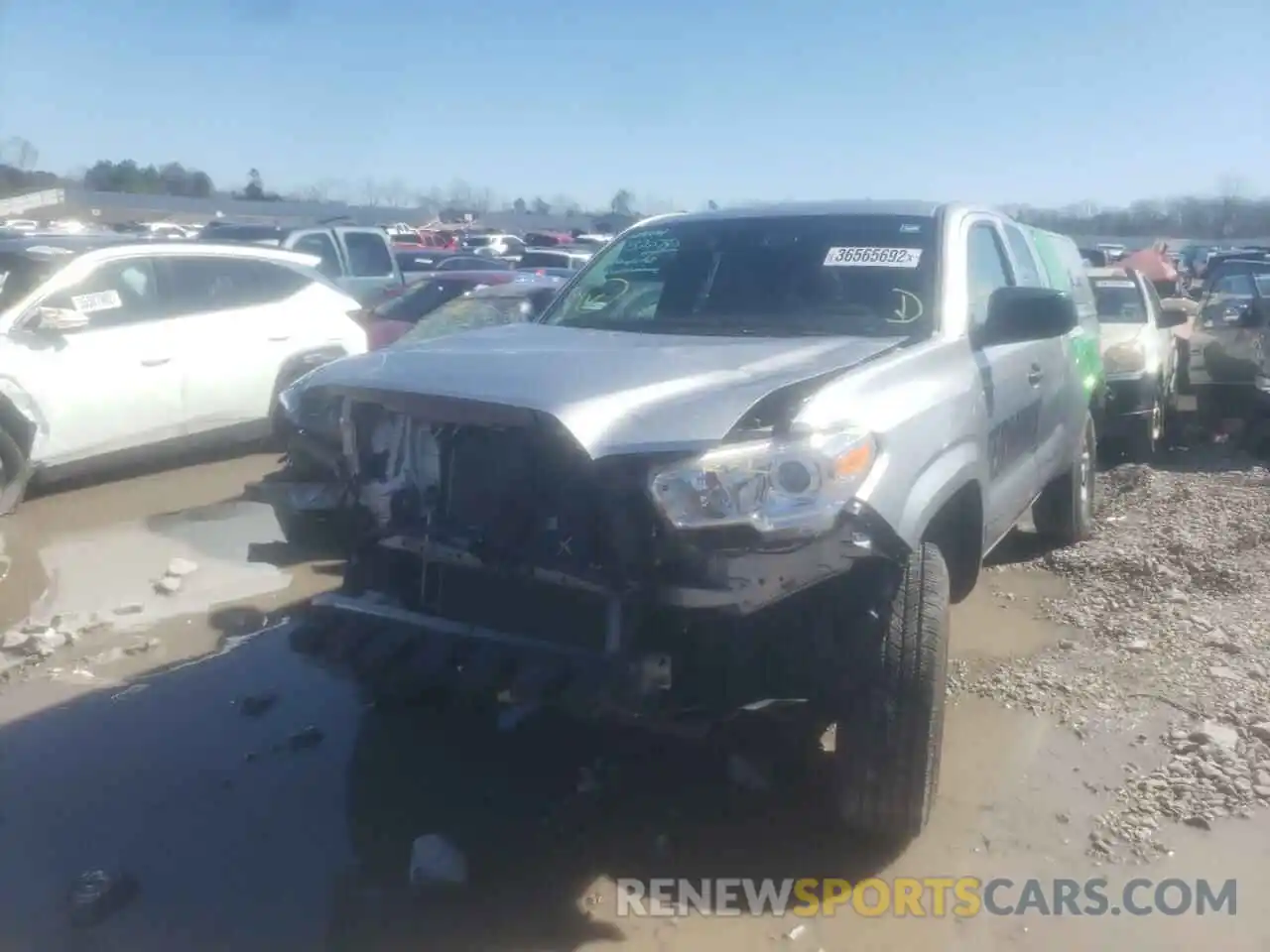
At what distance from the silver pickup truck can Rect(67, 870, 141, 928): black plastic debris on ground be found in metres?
0.81

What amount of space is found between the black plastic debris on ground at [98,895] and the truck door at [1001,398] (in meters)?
2.99

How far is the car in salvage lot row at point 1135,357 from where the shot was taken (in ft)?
29.4

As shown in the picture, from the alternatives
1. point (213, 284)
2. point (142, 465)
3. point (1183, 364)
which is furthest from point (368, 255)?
point (1183, 364)

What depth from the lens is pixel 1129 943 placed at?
311cm

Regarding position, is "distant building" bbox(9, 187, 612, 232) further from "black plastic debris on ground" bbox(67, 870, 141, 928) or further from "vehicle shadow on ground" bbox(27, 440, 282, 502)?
"black plastic debris on ground" bbox(67, 870, 141, 928)

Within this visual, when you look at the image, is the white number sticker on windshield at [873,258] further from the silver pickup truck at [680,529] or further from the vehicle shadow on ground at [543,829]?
the vehicle shadow on ground at [543,829]

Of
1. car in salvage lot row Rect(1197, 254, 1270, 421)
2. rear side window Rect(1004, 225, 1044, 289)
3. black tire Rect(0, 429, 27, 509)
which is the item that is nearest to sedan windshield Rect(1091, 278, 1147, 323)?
car in salvage lot row Rect(1197, 254, 1270, 421)

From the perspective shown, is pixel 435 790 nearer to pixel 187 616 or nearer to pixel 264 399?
pixel 187 616

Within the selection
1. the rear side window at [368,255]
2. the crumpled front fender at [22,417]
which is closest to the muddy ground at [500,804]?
the crumpled front fender at [22,417]

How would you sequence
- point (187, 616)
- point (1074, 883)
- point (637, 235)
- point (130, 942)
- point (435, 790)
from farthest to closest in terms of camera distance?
point (187, 616)
point (637, 235)
point (435, 790)
point (1074, 883)
point (130, 942)

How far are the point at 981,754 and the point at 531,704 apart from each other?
1821 mm

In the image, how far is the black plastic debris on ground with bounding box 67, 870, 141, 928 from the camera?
10.4 ft

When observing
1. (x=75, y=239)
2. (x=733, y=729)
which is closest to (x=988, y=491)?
(x=733, y=729)

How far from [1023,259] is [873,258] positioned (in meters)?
1.46
